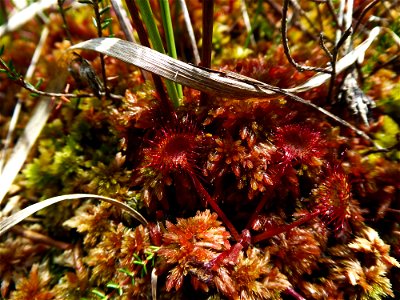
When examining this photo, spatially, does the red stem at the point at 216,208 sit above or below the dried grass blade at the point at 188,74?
below

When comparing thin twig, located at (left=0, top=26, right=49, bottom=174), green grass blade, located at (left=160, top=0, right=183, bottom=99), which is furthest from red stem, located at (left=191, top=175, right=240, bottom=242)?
thin twig, located at (left=0, top=26, right=49, bottom=174)

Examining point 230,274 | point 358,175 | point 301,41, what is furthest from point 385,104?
point 230,274

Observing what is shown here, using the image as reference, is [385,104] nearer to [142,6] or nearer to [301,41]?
[301,41]

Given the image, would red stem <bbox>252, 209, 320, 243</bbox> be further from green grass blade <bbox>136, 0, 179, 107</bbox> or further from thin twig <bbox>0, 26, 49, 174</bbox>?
thin twig <bbox>0, 26, 49, 174</bbox>

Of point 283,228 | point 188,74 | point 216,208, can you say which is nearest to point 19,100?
point 188,74

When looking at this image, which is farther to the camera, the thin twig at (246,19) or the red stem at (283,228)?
the thin twig at (246,19)

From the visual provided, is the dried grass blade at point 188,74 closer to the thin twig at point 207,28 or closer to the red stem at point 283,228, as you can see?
the thin twig at point 207,28

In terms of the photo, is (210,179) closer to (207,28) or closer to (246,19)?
(207,28)

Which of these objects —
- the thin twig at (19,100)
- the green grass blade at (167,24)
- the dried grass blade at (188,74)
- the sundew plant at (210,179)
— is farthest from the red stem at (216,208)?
the thin twig at (19,100)

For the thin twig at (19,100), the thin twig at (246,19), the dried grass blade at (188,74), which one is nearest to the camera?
the dried grass blade at (188,74)

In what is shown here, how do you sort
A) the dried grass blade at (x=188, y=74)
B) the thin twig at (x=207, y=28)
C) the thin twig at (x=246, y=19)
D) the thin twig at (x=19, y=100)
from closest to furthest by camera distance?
the thin twig at (x=207, y=28) < the dried grass blade at (x=188, y=74) < the thin twig at (x=19, y=100) < the thin twig at (x=246, y=19)
